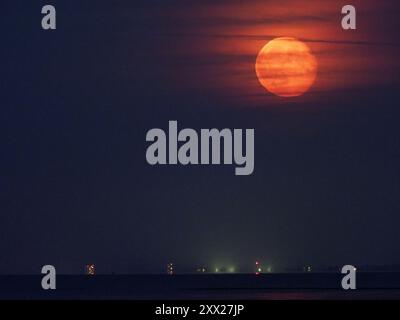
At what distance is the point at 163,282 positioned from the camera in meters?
139

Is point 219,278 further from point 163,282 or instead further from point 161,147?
point 161,147
